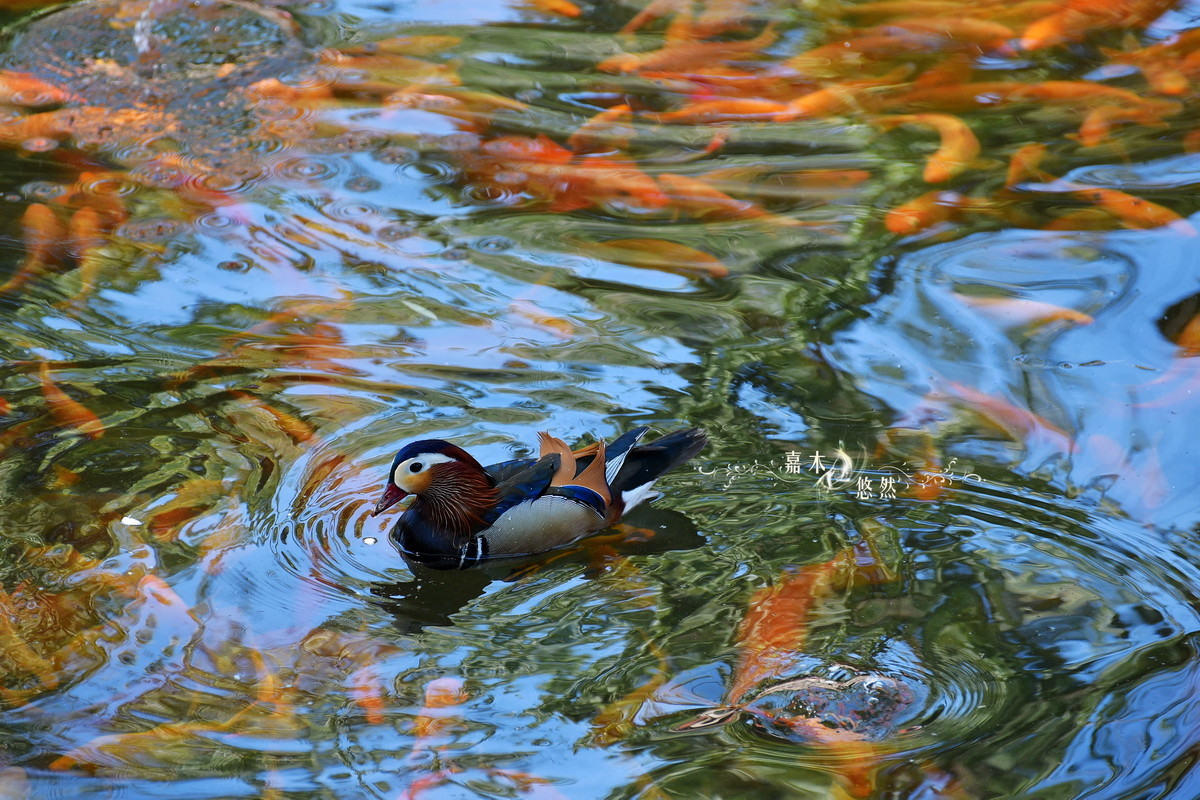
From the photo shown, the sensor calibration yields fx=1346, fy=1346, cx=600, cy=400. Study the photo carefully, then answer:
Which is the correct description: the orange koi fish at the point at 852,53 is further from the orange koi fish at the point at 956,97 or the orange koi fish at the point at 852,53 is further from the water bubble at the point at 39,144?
the water bubble at the point at 39,144

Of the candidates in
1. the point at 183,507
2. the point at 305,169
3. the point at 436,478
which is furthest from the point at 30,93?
the point at 436,478

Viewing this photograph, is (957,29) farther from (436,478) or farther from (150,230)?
(436,478)

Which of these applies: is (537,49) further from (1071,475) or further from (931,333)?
(1071,475)

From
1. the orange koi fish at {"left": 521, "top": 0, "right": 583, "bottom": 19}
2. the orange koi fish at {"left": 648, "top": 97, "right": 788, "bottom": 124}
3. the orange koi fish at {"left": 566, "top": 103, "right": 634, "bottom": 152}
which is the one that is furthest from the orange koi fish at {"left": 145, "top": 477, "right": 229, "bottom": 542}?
the orange koi fish at {"left": 521, "top": 0, "right": 583, "bottom": 19}

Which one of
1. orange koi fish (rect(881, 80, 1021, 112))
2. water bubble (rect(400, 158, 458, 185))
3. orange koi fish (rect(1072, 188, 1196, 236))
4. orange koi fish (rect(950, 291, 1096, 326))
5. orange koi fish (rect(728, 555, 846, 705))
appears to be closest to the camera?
orange koi fish (rect(728, 555, 846, 705))

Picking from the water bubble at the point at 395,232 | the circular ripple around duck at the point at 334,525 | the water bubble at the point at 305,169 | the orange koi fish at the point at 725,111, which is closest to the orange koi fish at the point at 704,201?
the orange koi fish at the point at 725,111

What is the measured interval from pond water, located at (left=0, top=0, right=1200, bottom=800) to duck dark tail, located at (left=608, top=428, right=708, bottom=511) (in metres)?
0.14

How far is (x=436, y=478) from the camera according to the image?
17.3 ft

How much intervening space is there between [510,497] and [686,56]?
→ 461cm

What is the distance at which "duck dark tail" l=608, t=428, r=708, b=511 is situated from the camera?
17.6 ft

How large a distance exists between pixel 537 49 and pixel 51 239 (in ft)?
11.7

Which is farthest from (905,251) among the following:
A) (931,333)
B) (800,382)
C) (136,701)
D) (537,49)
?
(136,701)

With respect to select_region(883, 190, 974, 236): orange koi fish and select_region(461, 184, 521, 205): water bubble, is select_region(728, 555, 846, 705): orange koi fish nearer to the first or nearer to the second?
select_region(883, 190, 974, 236): orange koi fish

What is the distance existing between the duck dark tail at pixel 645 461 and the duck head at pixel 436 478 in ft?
1.71
